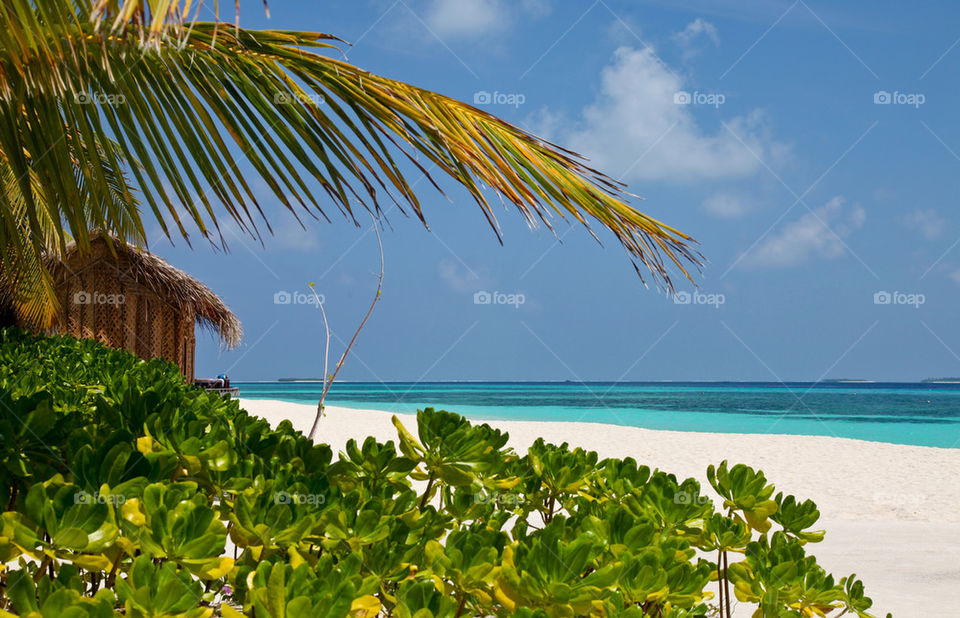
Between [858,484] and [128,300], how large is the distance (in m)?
12.4

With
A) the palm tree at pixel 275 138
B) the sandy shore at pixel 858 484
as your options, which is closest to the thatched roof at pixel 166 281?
the sandy shore at pixel 858 484

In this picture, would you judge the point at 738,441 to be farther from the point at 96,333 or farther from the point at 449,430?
the point at 449,430

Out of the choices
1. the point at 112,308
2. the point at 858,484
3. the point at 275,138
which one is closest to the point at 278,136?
the point at 275,138

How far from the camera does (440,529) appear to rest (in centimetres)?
112

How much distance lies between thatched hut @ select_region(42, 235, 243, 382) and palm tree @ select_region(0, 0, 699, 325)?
10641 mm

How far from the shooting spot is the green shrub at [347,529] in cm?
74

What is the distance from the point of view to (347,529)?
3.09ft

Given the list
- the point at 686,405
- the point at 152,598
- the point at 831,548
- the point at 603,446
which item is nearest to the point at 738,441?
the point at 603,446

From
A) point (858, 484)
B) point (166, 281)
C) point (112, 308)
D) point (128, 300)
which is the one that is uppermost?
point (166, 281)

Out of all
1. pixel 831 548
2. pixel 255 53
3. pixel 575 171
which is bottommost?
pixel 831 548

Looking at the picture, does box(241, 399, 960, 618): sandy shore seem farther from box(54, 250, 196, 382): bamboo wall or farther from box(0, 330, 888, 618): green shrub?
box(54, 250, 196, 382): bamboo wall

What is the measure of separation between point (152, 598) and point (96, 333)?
1353 cm

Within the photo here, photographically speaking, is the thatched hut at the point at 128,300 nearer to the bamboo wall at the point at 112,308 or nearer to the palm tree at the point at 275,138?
the bamboo wall at the point at 112,308

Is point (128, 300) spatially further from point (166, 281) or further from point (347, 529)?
point (347, 529)
